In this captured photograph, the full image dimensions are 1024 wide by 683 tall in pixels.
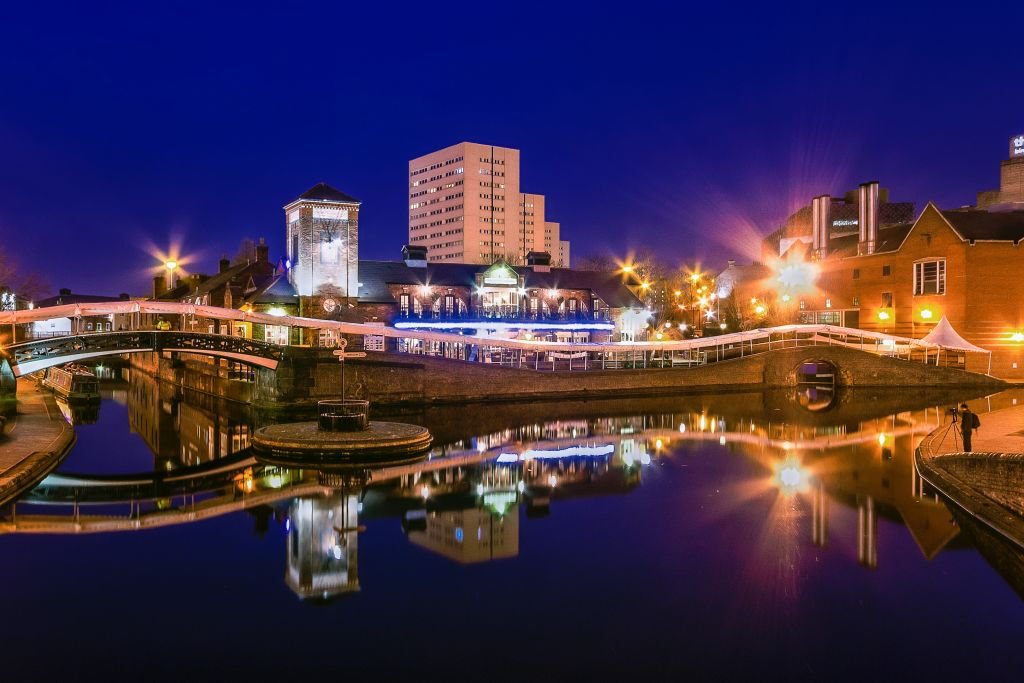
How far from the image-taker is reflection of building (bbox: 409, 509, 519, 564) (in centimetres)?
1405

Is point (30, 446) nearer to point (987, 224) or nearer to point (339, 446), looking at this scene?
point (339, 446)

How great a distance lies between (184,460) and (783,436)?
72.1 feet

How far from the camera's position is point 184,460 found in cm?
2428

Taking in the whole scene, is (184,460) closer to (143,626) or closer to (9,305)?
(143,626)

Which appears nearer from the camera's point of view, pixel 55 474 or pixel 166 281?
pixel 55 474

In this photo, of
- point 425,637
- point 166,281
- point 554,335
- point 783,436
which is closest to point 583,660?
point 425,637

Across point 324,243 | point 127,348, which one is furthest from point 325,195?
point 127,348

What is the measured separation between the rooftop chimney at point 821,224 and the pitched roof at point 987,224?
482 inches

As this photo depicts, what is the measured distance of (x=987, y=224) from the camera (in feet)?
158

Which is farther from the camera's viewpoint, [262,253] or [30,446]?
[262,253]

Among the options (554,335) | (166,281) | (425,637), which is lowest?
(425,637)

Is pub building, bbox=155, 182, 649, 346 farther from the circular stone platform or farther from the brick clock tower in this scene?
the circular stone platform

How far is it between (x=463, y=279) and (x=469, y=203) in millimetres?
104955

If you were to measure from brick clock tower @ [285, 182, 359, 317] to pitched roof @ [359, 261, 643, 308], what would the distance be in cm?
238
